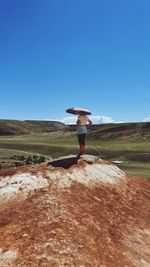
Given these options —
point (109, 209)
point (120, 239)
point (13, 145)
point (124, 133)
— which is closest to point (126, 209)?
point (109, 209)

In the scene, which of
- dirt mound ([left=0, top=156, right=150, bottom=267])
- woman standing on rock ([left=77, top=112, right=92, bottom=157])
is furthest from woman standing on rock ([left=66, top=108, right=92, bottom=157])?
dirt mound ([left=0, top=156, right=150, bottom=267])

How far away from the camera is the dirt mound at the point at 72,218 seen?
13891 millimetres

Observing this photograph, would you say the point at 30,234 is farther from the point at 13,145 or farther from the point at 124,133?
the point at 124,133

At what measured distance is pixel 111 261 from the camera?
565 inches

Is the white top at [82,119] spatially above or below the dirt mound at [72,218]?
above

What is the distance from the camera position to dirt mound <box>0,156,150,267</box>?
13.9 m

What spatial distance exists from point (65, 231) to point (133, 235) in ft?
12.7

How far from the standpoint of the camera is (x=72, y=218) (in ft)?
52.8

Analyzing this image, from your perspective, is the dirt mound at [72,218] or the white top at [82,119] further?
the white top at [82,119]

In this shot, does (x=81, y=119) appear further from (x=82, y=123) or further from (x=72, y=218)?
(x=72, y=218)

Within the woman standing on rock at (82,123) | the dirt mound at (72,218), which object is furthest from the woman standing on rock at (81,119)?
the dirt mound at (72,218)

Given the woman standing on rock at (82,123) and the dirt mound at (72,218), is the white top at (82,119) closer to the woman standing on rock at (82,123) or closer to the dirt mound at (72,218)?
the woman standing on rock at (82,123)

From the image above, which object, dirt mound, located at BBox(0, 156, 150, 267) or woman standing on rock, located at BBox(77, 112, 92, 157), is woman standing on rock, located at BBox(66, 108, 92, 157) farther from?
dirt mound, located at BBox(0, 156, 150, 267)

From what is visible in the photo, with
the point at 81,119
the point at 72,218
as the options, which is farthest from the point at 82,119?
the point at 72,218
